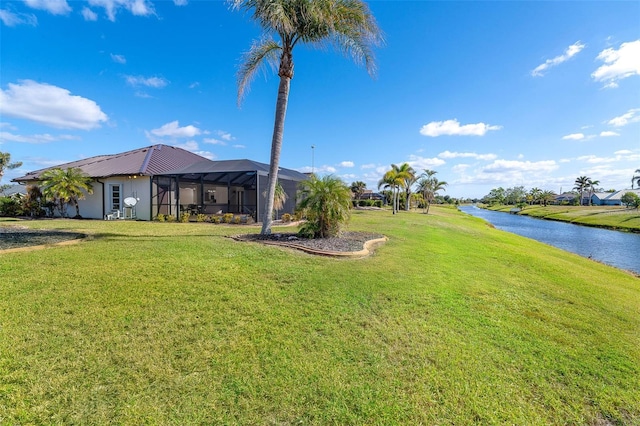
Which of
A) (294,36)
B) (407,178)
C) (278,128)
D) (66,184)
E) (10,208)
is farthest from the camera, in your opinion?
(407,178)

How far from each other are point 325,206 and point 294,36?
5842 millimetres

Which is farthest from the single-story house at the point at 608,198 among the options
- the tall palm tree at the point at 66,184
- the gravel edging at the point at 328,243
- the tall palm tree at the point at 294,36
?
the tall palm tree at the point at 66,184

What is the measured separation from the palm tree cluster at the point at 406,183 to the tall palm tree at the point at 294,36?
82.2 ft

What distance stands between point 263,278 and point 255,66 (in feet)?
25.7

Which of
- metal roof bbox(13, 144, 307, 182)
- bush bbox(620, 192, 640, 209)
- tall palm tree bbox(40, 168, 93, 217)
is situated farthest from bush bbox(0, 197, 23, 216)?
bush bbox(620, 192, 640, 209)

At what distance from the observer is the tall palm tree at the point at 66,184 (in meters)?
15.5

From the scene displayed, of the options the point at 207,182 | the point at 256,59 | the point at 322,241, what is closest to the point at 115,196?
the point at 207,182

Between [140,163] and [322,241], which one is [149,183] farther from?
[322,241]

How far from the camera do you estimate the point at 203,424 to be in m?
2.30

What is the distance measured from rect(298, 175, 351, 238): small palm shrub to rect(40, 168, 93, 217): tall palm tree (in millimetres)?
14878

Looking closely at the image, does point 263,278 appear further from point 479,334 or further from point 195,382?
point 479,334

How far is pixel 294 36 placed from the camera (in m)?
9.40

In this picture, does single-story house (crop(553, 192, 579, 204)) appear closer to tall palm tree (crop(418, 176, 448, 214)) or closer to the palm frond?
tall palm tree (crop(418, 176, 448, 214))

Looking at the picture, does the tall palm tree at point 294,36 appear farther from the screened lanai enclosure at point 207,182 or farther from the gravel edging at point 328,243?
the screened lanai enclosure at point 207,182
